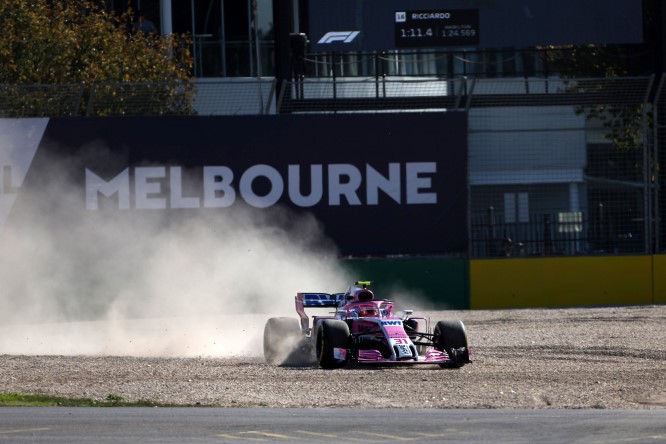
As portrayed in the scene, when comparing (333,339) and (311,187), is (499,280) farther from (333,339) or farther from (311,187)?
(333,339)

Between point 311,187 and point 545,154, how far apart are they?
452cm

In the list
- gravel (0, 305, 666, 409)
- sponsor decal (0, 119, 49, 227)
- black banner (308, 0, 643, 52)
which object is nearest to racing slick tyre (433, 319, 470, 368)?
gravel (0, 305, 666, 409)

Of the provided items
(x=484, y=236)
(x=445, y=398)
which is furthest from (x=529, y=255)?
(x=445, y=398)

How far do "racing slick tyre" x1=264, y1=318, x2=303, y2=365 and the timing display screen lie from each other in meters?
9.15

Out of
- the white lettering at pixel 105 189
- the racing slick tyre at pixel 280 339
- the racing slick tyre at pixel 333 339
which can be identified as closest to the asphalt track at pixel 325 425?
the racing slick tyre at pixel 333 339

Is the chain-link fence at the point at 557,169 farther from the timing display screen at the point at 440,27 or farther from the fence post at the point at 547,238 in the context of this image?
the timing display screen at the point at 440,27

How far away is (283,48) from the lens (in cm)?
2412

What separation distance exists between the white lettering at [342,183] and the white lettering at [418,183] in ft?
3.17

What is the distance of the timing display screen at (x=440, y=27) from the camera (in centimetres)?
2355

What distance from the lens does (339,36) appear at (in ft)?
77.9

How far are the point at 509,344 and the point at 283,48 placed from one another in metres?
9.42

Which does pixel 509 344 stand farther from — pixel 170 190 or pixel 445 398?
pixel 170 190

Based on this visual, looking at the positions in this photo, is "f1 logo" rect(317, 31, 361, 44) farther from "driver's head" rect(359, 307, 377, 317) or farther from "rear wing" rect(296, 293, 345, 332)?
"driver's head" rect(359, 307, 377, 317)

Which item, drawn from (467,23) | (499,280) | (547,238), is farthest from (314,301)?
(467,23)
